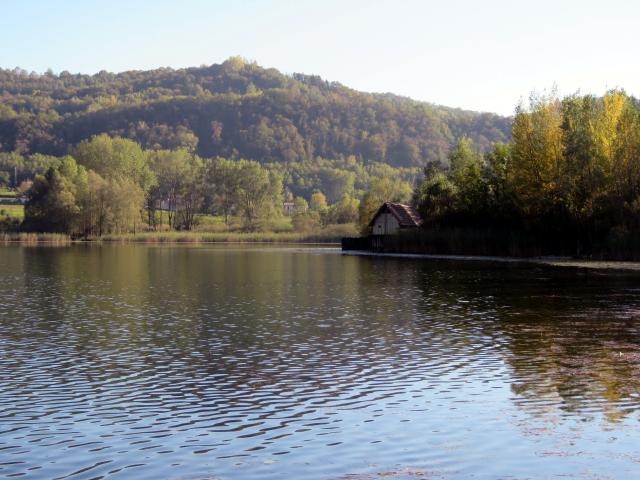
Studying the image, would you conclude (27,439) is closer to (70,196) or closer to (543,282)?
(543,282)

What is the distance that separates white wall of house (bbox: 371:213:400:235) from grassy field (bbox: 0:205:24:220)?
275 feet

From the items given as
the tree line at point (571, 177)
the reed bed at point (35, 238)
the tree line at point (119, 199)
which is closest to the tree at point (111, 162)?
the tree line at point (119, 199)

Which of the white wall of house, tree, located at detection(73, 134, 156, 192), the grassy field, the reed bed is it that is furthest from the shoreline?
tree, located at detection(73, 134, 156, 192)

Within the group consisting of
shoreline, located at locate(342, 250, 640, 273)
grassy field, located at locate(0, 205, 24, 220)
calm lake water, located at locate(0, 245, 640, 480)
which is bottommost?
calm lake water, located at locate(0, 245, 640, 480)

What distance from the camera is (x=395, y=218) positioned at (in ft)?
371

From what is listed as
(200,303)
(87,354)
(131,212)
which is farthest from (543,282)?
(131,212)

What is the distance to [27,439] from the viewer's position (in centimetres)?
1374

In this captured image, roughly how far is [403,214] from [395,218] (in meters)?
1.17

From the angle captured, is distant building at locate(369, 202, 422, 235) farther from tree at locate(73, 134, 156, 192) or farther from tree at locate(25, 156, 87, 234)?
Answer: tree at locate(73, 134, 156, 192)

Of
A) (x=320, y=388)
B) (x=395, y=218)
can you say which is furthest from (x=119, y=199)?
(x=320, y=388)

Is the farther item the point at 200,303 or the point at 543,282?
the point at 543,282

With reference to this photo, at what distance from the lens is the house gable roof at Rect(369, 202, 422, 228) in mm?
111806

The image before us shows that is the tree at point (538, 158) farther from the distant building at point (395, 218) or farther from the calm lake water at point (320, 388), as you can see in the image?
the calm lake water at point (320, 388)

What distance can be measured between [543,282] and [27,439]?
3921cm
